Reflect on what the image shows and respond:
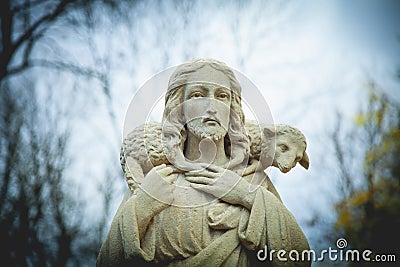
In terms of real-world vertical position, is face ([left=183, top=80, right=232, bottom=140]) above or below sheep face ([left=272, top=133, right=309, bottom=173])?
above

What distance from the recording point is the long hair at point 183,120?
5254mm

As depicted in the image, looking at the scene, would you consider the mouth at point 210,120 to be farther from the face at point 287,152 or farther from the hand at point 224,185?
the face at point 287,152

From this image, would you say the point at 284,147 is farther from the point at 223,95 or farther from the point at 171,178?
the point at 171,178

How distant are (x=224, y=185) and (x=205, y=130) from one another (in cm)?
48

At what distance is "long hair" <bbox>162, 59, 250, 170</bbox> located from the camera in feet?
17.2

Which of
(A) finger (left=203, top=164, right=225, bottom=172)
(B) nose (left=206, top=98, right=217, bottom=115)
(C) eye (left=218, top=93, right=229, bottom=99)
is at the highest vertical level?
(C) eye (left=218, top=93, right=229, bottom=99)

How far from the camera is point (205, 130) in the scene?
5211mm

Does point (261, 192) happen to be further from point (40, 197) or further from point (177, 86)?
point (40, 197)

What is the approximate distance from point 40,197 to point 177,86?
17.6 ft

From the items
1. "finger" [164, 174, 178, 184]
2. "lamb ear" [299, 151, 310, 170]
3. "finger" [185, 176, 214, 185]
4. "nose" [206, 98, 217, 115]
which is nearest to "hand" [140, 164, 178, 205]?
"finger" [164, 174, 178, 184]

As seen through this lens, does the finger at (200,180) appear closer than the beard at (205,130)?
Yes

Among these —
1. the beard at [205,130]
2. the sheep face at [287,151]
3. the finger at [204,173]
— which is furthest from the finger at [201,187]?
the sheep face at [287,151]

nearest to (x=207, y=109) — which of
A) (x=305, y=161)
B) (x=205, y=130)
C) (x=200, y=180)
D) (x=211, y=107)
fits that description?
(x=211, y=107)

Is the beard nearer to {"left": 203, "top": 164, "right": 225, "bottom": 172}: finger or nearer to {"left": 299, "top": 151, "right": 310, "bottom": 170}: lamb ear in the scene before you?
{"left": 203, "top": 164, "right": 225, "bottom": 172}: finger
